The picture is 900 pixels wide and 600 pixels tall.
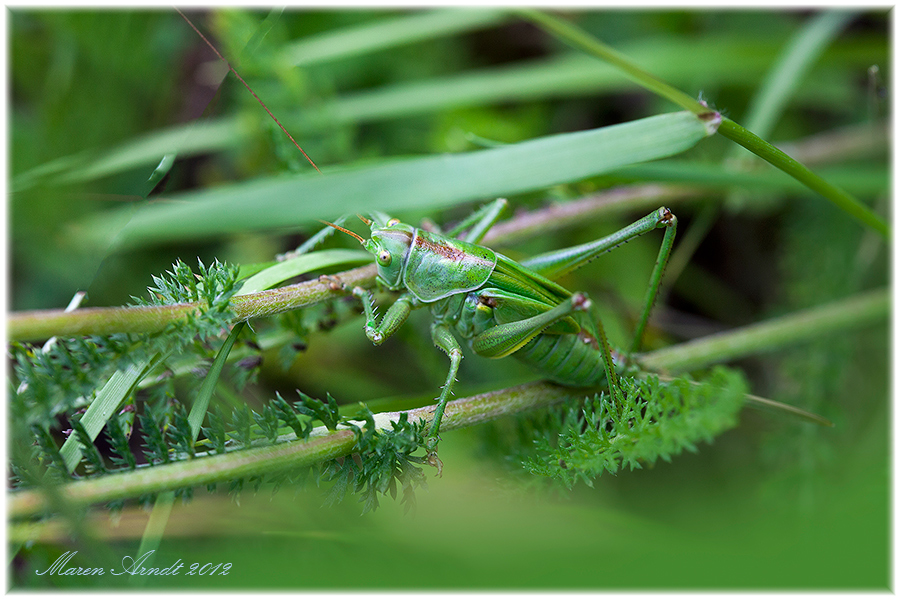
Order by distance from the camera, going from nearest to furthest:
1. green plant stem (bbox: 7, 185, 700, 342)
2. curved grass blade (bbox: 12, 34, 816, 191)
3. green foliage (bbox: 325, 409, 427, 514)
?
green plant stem (bbox: 7, 185, 700, 342) < green foliage (bbox: 325, 409, 427, 514) < curved grass blade (bbox: 12, 34, 816, 191)

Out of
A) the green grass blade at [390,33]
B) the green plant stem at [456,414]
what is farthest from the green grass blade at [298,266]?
the green grass blade at [390,33]

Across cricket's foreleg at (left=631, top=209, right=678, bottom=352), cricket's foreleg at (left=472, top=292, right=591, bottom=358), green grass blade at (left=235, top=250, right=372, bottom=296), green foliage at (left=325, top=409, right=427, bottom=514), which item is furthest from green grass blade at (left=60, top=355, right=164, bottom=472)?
cricket's foreleg at (left=631, top=209, right=678, bottom=352)

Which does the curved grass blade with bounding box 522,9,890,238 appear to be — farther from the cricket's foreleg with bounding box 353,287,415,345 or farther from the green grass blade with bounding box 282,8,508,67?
the green grass blade with bounding box 282,8,508,67

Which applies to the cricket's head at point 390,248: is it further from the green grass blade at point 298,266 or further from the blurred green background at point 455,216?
the blurred green background at point 455,216

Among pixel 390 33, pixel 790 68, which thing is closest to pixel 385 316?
pixel 390 33

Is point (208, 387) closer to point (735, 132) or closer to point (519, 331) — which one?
point (519, 331)

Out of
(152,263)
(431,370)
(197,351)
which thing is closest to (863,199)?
(431,370)
